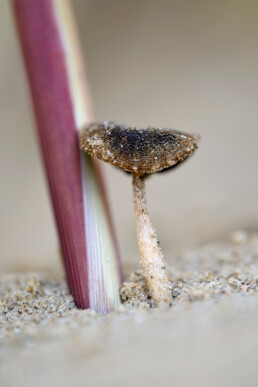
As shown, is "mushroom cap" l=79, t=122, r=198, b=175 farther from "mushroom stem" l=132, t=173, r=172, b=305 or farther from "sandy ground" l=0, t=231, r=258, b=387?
"sandy ground" l=0, t=231, r=258, b=387

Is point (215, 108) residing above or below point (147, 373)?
above

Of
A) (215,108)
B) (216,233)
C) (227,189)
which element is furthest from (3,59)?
(216,233)

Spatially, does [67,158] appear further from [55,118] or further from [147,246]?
[147,246]

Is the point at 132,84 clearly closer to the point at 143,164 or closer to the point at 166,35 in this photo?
the point at 166,35

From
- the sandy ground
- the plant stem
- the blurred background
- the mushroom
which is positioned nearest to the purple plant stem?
the plant stem

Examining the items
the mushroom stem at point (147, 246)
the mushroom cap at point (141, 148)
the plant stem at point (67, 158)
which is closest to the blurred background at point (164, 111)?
the plant stem at point (67, 158)

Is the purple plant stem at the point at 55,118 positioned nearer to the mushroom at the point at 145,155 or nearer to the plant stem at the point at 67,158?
the plant stem at the point at 67,158
